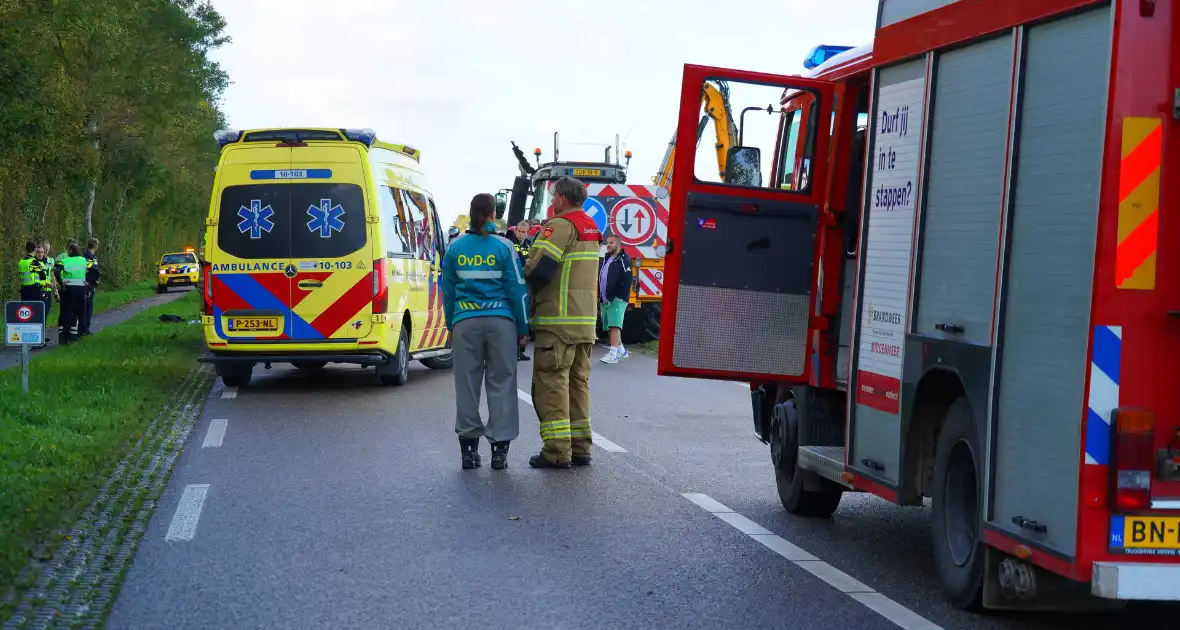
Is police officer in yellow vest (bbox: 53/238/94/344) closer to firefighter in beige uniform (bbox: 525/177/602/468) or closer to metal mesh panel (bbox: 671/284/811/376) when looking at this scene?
firefighter in beige uniform (bbox: 525/177/602/468)

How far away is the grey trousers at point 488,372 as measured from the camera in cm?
1088

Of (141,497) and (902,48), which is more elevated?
(902,48)

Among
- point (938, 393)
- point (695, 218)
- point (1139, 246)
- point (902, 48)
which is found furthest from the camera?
point (695, 218)

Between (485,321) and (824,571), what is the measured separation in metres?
4.07

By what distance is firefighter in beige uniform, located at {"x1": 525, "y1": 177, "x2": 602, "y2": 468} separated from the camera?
10.9m

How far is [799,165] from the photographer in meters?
8.96

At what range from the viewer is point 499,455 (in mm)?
10898

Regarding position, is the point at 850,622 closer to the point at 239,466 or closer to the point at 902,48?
the point at 902,48

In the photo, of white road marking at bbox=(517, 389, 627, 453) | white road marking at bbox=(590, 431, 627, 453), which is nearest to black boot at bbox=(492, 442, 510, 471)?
white road marking at bbox=(517, 389, 627, 453)

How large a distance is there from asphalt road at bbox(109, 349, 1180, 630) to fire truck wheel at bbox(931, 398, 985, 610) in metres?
0.13

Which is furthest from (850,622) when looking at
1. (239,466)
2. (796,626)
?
(239,466)

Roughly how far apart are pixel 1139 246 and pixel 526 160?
2919cm

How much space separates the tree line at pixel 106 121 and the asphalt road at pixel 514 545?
49.8ft

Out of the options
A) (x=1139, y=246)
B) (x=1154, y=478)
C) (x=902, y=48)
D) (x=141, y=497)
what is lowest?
(x=141, y=497)
